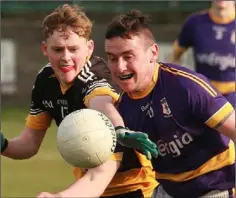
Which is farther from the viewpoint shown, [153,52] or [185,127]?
[153,52]

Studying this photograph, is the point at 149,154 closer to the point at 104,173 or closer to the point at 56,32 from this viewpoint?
the point at 104,173

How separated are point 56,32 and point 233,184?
1.64 m

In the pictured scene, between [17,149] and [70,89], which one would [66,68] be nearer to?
[70,89]

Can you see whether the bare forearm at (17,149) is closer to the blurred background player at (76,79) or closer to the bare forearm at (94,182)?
the blurred background player at (76,79)

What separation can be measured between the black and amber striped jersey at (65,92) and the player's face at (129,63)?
16.6 inches

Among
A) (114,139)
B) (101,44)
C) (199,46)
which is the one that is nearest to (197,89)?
(114,139)

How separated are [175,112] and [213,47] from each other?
493 centimetres

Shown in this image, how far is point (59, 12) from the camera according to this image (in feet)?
19.8

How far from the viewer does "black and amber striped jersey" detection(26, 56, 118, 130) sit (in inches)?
233

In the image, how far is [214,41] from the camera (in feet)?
33.7

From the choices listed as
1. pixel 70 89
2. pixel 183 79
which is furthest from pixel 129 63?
pixel 70 89

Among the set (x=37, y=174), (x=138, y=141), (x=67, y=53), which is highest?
(x=67, y=53)

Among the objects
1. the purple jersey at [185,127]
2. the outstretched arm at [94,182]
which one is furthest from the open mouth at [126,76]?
the outstretched arm at [94,182]

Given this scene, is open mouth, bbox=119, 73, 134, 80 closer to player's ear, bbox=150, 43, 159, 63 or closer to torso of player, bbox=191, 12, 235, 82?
player's ear, bbox=150, 43, 159, 63
